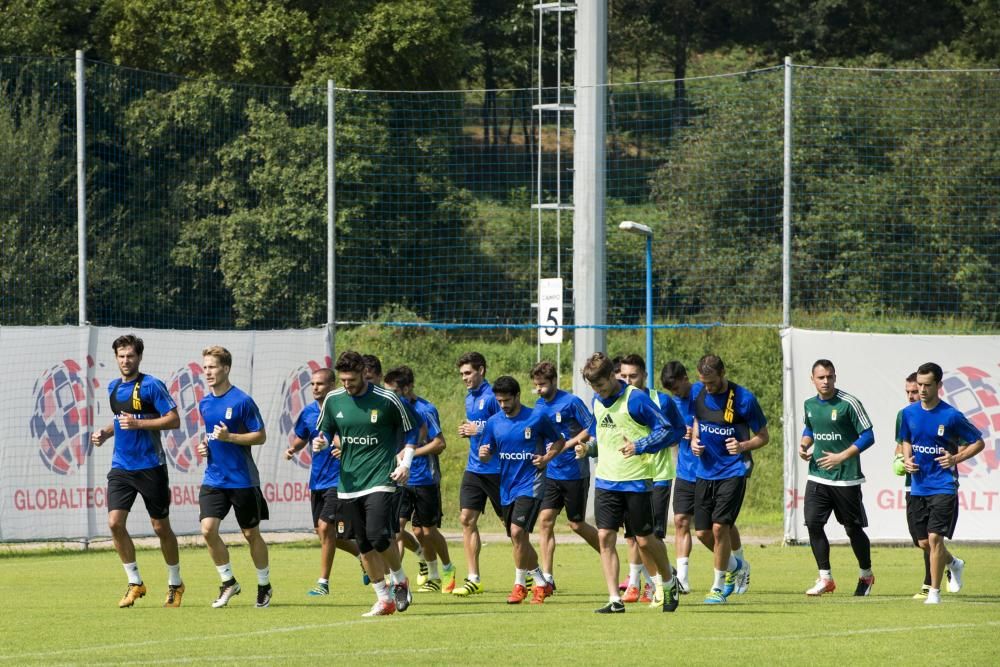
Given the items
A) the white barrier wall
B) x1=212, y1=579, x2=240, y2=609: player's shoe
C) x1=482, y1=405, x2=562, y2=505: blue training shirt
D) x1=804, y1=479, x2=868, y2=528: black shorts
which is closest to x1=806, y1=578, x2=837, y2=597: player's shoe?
x1=804, y1=479, x2=868, y2=528: black shorts

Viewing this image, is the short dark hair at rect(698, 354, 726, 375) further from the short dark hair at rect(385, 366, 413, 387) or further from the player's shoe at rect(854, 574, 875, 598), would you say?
the short dark hair at rect(385, 366, 413, 387)

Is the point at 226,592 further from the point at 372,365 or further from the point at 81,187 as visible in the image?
the point at 81,187

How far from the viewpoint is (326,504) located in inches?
596

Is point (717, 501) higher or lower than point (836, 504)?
higher

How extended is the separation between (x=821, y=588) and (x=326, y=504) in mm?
4613

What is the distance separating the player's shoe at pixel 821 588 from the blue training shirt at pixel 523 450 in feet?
8.70

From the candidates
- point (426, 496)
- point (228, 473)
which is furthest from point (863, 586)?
point (228, 473)

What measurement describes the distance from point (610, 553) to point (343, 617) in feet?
7.03

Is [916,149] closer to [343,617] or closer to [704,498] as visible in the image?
[704,498]

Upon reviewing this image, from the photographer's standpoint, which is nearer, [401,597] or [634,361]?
[401,597]

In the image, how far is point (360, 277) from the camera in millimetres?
24141

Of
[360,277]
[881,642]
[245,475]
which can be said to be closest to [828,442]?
[881,642]

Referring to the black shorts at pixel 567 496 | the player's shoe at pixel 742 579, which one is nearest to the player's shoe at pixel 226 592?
the black shorts at pixel 567 496

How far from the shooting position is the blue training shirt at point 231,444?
13.5m
